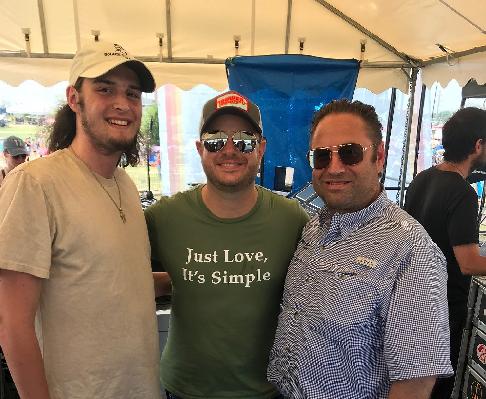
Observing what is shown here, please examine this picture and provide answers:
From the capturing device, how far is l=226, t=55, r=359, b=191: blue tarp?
305 centimetres

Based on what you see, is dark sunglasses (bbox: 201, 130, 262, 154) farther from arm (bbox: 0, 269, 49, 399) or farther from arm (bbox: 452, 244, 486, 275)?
arm (bbox: 452, 244, 486, 275)

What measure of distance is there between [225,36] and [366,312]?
303 centimetres

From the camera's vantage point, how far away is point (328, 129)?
4.06 ft

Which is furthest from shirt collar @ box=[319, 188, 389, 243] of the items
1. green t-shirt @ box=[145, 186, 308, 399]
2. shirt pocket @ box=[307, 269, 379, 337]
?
green t-shirt @ box=[145, 186, 308, 399]

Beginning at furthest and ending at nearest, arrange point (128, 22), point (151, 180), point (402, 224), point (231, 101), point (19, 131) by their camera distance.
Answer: point (151, 180) → point (19, 131) → point (128, 22) → point (231, 101) → point (402, 224)

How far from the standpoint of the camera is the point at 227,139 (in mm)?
1434

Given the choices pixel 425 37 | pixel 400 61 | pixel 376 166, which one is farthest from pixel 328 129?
pixel 400 61

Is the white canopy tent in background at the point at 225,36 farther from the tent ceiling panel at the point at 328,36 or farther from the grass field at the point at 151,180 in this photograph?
the grass field at the point at 151,180

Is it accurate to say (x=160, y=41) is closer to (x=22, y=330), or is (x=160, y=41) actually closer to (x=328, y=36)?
(x=328, y=36)

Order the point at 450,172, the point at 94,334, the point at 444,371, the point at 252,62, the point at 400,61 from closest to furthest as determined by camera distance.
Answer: the point at 444,371, the point at 94,334, the point at 450,172, the point at 252,62, the point at 400,61

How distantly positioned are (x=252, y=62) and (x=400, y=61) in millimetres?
1472

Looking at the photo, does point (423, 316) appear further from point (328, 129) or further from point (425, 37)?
point (425, 37)

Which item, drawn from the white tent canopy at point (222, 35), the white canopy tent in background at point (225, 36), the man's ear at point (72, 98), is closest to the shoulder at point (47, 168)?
the man's ear at point (72, 98)

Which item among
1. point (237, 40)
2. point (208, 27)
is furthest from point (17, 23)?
point (237, 40)
